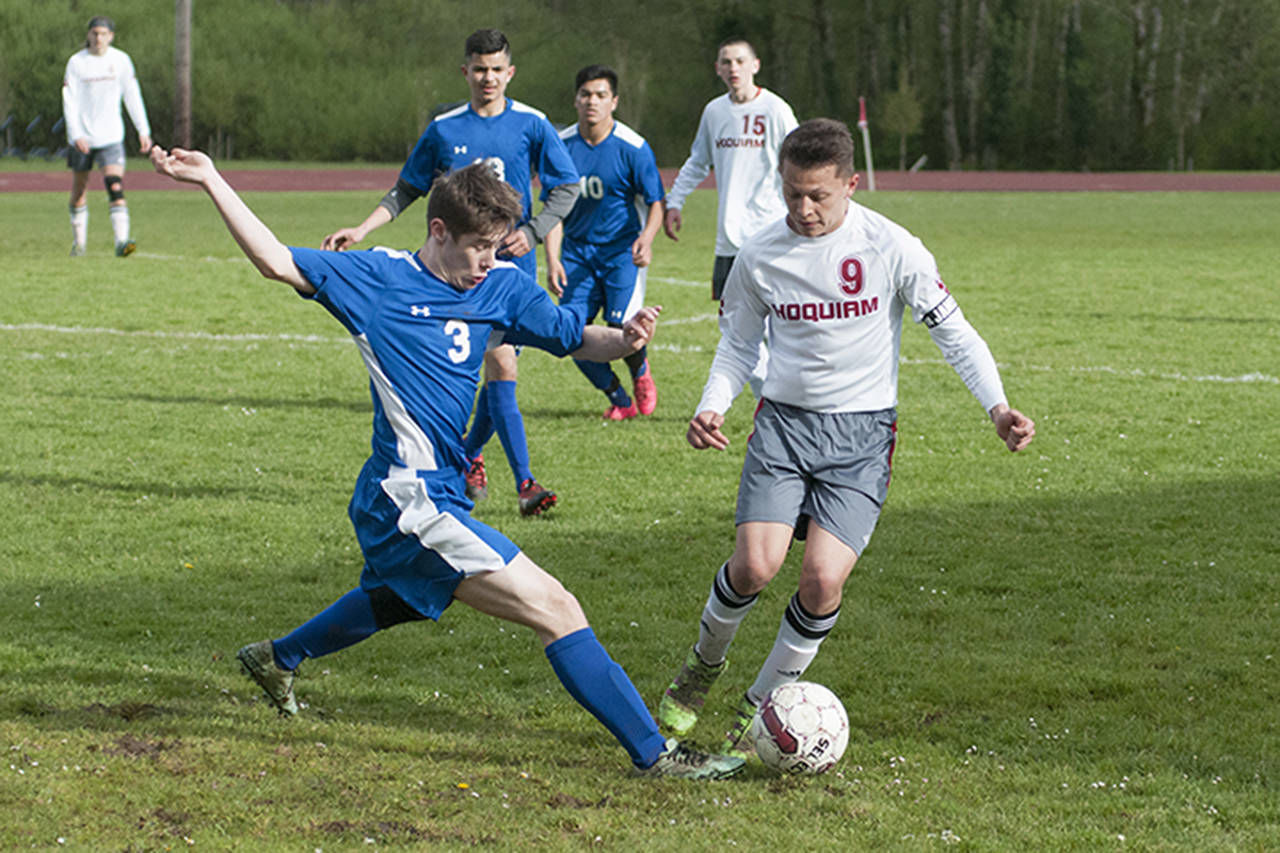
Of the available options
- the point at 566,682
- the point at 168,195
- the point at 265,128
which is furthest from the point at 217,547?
the point at 265,128

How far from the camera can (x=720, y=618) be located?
4.58m

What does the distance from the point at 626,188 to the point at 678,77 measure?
5971cm

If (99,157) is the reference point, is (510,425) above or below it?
below

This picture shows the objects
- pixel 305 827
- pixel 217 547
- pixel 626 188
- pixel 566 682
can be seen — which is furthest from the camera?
pixel 626 188

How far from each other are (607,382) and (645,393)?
389mm

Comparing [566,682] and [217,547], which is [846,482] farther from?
[217,547]

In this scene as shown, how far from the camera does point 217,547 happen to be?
22.4 feet

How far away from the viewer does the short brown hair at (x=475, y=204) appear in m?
4.08

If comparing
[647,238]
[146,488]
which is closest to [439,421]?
[146,488]

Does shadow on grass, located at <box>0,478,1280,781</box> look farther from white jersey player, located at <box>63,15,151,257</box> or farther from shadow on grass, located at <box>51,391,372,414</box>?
white jersey player, located at <box>63,15,151,257</box>

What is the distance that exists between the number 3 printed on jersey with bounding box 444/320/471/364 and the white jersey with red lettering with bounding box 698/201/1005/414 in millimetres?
740

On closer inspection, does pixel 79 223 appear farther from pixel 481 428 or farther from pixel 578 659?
pixel 578 659

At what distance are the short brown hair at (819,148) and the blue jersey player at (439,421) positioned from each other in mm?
621

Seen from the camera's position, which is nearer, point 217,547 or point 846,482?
point 846,482
